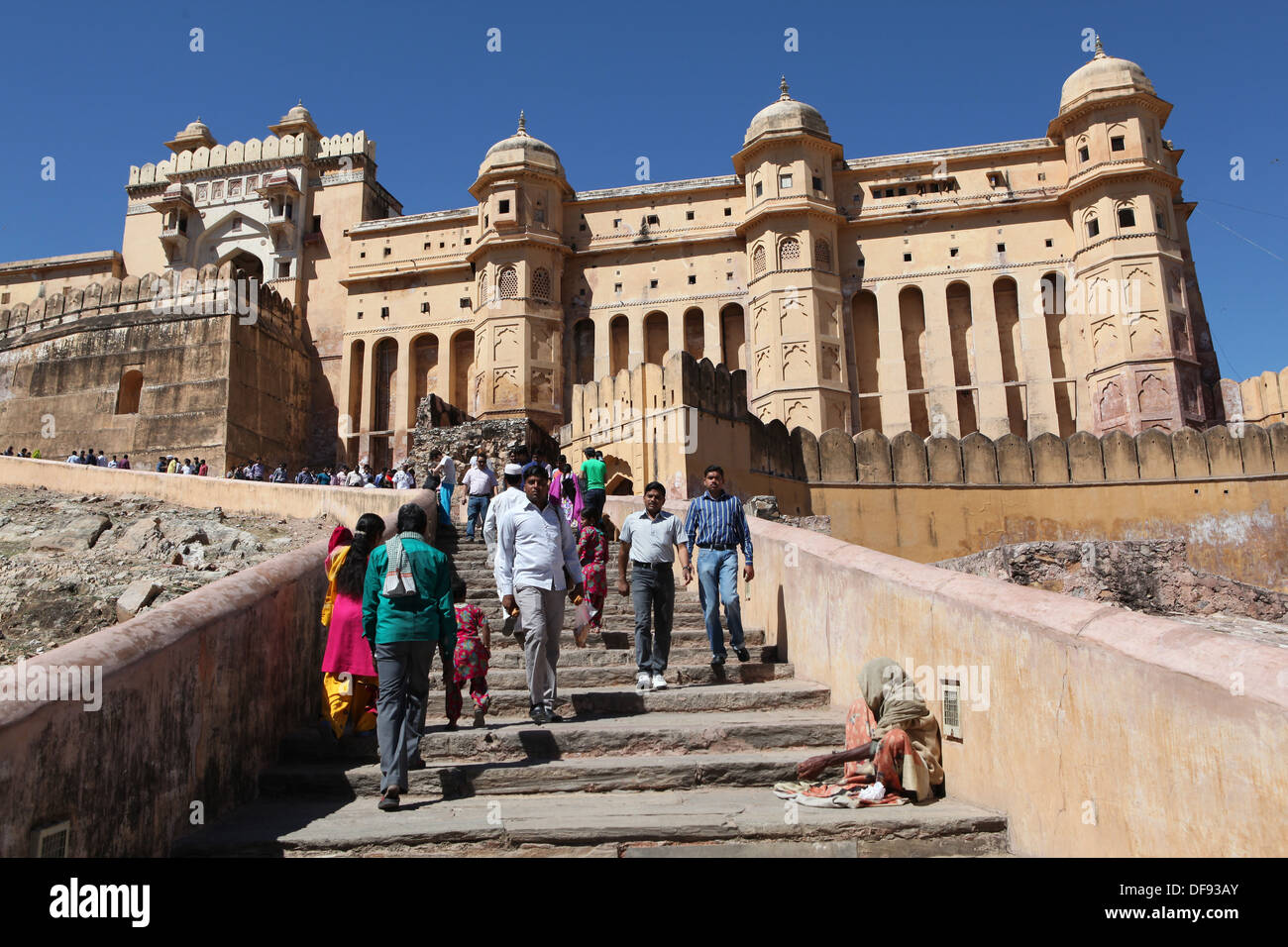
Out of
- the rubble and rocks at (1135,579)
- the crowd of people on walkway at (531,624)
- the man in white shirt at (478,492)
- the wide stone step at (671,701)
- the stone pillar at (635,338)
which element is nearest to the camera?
Answer: the crowd of people on walkway at (531,624)

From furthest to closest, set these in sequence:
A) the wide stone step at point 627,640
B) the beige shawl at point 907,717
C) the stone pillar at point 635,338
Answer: the stone pillar at point 635,338 → the wide stone step at point 627,640 → the beige shawl at point 907,717

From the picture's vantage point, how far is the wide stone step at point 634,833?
3.98 meters

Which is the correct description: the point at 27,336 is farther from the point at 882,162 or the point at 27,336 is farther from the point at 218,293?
the point at 882,162

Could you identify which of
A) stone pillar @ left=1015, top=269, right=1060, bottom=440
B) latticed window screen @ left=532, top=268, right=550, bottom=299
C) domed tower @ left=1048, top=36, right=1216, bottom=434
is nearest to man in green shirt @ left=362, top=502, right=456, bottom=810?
domed tower @ left=1048, top=36, right=1216, bottom=434

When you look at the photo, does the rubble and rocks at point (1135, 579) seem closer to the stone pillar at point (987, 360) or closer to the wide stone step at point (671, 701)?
the wide stone step at point (671, 701)

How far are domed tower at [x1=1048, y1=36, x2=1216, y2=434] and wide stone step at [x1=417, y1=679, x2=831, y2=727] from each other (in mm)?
23033

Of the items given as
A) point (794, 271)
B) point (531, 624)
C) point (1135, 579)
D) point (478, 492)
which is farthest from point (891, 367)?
point (531, 624)

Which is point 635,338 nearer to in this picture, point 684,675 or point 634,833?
point 684,675

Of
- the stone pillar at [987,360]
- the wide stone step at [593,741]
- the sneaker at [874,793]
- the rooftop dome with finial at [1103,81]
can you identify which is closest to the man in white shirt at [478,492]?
the wide stone step at [593,741]

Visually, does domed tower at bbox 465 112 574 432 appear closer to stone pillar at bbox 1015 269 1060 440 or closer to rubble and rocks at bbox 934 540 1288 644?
stone pillar at bbox 1015 269 1060 440

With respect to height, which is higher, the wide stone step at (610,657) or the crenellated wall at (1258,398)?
the crenellated wall at (1258,398)

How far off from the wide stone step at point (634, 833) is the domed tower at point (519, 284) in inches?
989

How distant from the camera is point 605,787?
15.8ft
